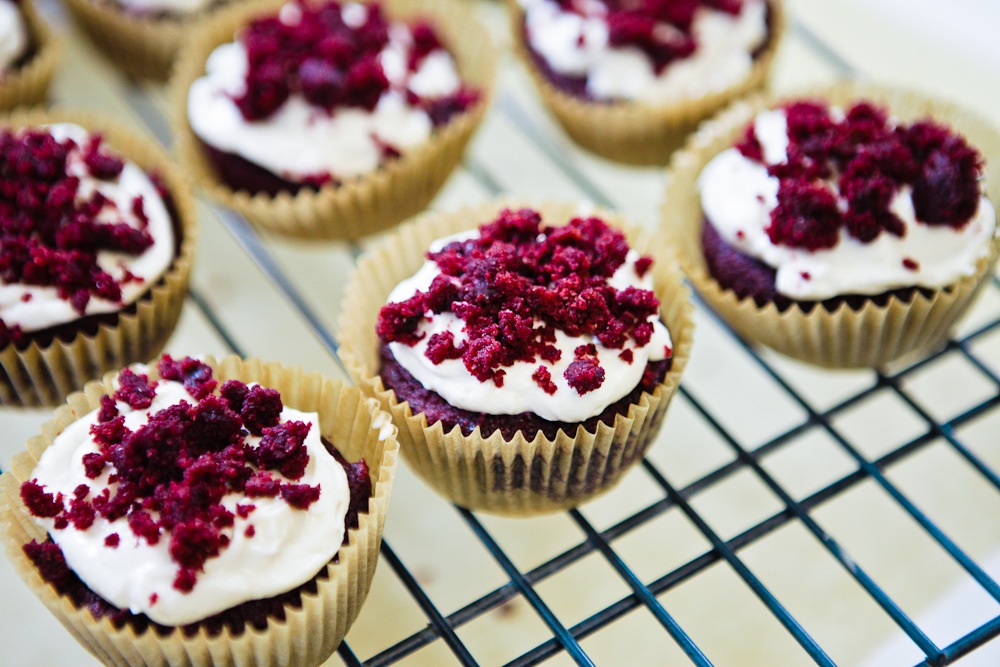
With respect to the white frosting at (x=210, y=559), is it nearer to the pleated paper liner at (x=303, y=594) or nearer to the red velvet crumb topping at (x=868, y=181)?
the pleated paper liner at (x=303, y=594)

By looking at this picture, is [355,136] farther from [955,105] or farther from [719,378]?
[955,105]

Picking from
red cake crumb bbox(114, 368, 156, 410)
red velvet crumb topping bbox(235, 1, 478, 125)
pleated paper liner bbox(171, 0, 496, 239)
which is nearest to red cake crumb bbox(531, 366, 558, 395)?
red cake crumb bbox(114, 368, 156, 410)

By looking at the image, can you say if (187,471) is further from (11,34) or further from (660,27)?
(660,27)

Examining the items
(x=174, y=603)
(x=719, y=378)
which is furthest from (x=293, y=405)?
(x=719, y=378)

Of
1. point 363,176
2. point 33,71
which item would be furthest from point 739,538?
point 33,71

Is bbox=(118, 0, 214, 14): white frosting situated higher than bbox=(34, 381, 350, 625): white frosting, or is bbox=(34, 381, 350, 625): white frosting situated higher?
bbox=(118, 0, 214, 14): white frosting

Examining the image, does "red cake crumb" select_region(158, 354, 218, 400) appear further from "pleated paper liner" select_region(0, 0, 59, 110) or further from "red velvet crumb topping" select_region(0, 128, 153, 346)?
"pleated paper liner" select_region(0, 0, 59, 110)
